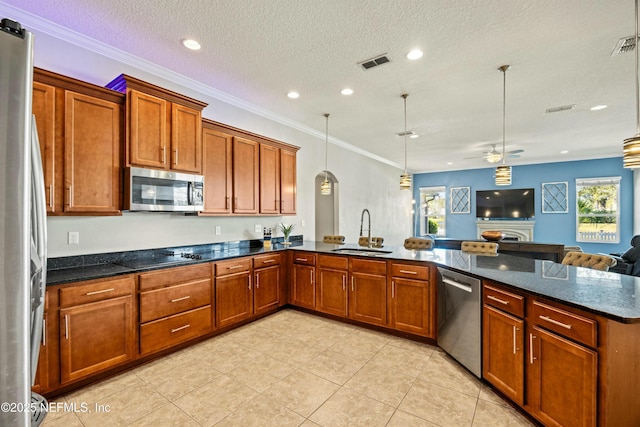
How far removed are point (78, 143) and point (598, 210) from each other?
10979 mm

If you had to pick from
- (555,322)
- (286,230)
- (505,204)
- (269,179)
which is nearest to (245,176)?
(269,179)

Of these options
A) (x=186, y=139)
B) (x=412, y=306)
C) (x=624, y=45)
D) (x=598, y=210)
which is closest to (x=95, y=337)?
(x=186, y=139)

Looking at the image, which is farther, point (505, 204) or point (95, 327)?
point (505, 204)

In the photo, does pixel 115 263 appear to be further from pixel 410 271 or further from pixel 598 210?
pixel 598 210

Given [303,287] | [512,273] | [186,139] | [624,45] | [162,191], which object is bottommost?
[303,287]

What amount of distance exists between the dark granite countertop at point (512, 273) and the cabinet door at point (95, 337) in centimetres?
26

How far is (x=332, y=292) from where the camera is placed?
12.5ft

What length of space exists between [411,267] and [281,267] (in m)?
1.84

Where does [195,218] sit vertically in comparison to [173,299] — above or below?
above

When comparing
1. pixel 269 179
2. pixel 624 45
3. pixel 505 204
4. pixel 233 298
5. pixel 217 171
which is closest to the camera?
pixel 624 45

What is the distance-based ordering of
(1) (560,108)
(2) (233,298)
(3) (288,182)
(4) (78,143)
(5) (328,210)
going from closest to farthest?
(4) (78,143)
(2) (233,298)
(1) (560,108)
(3) (288,182)
(5) (328,210)

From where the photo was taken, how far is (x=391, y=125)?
213 inches

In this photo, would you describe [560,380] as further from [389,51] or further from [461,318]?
[389,51]

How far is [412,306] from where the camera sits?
3193 mm
